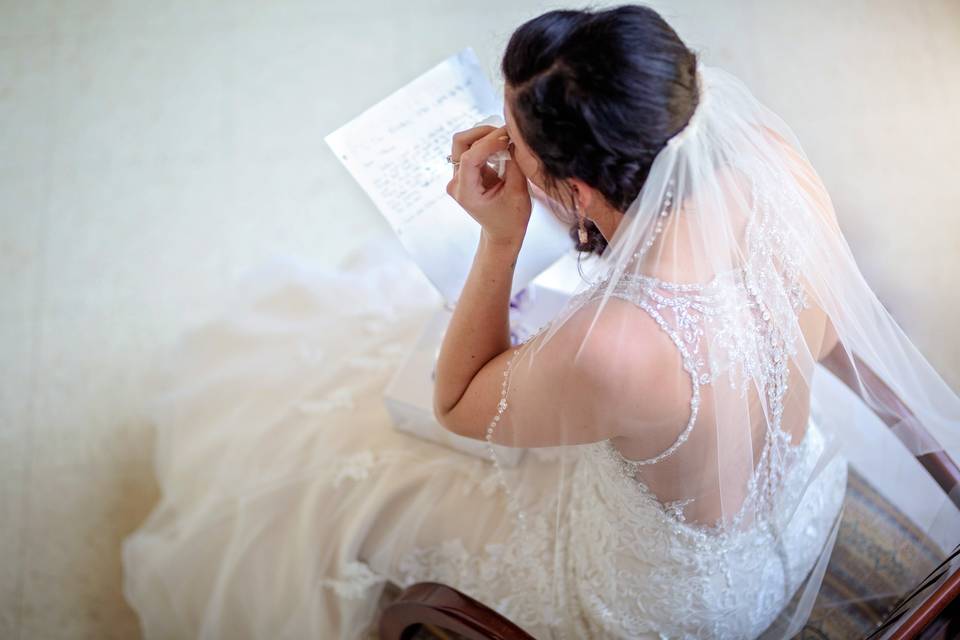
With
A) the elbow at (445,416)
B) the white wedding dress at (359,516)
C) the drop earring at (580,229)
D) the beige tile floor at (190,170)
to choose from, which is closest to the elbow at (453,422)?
the elbow at (445,416)

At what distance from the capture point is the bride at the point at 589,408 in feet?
2.74

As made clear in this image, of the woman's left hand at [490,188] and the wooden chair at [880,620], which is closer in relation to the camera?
the wooden chair at [880,620]

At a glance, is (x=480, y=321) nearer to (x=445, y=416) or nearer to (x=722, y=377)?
(x=445, y=416)

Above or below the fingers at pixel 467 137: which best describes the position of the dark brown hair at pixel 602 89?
above

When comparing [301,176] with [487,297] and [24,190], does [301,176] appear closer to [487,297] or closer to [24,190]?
[24,190]

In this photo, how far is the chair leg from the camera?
98cm

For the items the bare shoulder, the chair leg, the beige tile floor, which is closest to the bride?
the bare shoulder

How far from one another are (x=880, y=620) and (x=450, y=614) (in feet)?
1.96

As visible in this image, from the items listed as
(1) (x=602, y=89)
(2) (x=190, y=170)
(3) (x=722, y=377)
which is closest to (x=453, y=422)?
(3) (x=722, y=377)

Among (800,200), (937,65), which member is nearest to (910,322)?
(800,200)

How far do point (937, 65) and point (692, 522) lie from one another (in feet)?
6.86

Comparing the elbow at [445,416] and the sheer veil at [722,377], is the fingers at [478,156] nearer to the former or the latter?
the sheer veil at [722,377]

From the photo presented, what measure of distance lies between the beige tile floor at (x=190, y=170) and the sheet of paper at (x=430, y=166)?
903 millimetres

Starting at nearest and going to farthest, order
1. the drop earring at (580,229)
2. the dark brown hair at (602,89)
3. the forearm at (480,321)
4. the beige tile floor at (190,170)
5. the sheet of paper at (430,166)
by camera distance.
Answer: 1. the dark brown hair at (602,89)
2. the drop earring at (580,229)
3. the forearm at (480,321)
4. the sheet of paper at (430,166)
5. the beige tile floor at (190,170)
